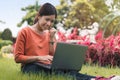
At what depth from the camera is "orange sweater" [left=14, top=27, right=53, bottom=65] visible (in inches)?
182

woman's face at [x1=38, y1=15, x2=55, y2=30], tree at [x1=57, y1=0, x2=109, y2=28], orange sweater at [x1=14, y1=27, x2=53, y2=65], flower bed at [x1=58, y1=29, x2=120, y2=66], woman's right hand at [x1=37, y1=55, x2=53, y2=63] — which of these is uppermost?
tree at [x1=57, y1=0, x2=109, y2=28]

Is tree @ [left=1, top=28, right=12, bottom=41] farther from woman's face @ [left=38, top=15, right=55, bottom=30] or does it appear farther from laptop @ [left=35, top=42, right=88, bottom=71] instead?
woman's face @ [left=38, top=15, right=55, bottom=30]

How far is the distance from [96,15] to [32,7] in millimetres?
4482

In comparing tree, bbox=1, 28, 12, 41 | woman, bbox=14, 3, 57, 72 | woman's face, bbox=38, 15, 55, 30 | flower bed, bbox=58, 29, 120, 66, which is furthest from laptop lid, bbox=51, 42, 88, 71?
tree, bbox=1, 28, 12, 41

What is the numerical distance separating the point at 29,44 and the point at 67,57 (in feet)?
1.44

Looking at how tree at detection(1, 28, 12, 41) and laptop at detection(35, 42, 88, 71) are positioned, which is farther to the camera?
tree at detection(1, 28, 12, 41)

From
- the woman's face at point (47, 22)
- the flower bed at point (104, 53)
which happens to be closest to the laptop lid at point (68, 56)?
the woman's face at point (47, 22)

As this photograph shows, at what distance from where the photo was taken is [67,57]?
4.66 metres

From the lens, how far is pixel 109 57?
9.83m

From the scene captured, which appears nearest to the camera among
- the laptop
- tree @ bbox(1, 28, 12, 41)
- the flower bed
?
the laptop

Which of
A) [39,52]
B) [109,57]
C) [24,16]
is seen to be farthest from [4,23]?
[39,52]

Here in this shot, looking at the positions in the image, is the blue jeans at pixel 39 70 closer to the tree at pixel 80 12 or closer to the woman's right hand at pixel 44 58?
the woman's right hand at pixel 44 58

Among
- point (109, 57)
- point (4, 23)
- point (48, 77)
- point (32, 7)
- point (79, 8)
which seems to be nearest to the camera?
point (48, 77)

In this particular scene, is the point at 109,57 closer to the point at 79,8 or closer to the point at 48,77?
the point at 48,77
